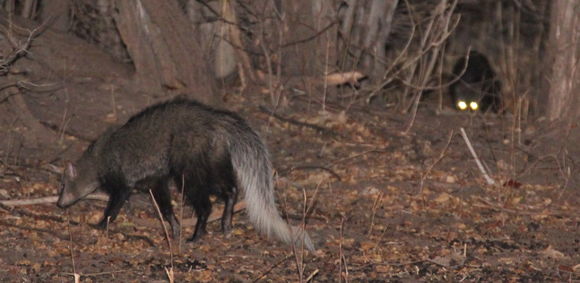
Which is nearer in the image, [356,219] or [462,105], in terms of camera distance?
[356,219]

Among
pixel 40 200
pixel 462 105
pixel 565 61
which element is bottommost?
pixel 462 105

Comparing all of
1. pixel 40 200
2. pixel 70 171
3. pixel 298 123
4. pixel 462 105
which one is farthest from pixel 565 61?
pixel 40 200

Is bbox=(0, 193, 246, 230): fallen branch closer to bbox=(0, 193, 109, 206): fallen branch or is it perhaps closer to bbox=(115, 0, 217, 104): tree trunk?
bbox=(0, 193, 109, 206): fallen branch

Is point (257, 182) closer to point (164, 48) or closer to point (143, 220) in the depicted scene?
point (143, 220)

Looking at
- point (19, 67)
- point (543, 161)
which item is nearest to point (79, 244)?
point (19, 67)

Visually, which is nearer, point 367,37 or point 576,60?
point 576,60

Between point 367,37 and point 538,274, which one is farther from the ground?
point 367,37

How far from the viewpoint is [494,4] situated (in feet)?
49.0

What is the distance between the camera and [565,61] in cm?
905

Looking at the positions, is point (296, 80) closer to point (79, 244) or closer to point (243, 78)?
point (243, 78)

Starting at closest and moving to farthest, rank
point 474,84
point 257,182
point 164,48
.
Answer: point 257,182 < point 164,48 < point 474,84

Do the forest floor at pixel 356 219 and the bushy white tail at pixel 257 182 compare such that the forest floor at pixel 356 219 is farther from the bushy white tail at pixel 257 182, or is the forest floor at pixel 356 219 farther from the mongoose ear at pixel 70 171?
the mongoose ear at pixel 70 171

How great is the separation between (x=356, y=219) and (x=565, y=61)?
127 inches

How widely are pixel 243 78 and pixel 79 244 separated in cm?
410
